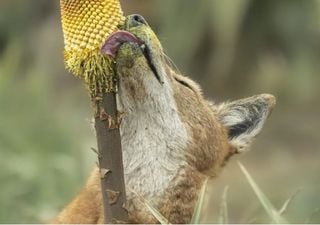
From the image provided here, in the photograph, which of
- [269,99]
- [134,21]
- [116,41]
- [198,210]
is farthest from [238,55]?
[116,41]

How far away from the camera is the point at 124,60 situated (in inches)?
187

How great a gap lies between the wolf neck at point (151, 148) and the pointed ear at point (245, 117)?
74cm

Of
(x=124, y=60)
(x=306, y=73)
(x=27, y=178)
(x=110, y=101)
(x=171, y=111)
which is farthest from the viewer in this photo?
(x=306, y=73)

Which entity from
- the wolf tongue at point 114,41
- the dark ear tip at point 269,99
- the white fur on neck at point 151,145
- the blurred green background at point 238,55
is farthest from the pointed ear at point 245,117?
the blurred green background at point 238,55

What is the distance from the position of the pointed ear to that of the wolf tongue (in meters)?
1.97

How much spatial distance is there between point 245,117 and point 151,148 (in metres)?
1.02

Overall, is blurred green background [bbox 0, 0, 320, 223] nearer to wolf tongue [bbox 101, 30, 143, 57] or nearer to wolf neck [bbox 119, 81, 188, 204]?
wolf neck [bbox 119, 81, 188, 204]

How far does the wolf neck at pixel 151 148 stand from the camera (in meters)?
5.54

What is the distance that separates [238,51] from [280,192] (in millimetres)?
5641

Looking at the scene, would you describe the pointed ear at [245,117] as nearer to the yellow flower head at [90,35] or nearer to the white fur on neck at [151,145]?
the white fur on neck at [151,145]

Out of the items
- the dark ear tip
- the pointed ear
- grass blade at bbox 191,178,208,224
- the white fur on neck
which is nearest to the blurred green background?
the pointed ear

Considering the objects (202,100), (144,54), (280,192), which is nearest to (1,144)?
(280,192)

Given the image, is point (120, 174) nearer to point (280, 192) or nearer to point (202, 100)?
point (202, 100)

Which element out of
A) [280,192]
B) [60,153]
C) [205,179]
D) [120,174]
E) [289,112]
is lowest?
[289,112]
